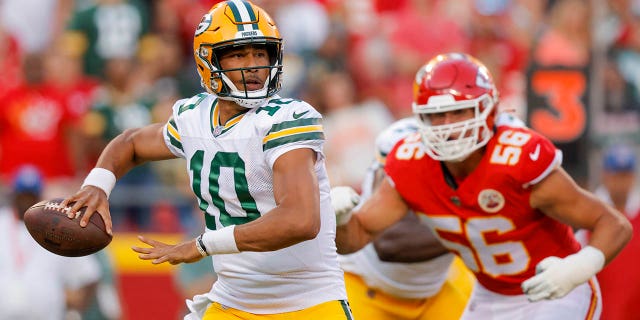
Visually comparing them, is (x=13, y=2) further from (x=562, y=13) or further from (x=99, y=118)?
(x=562, y=13)

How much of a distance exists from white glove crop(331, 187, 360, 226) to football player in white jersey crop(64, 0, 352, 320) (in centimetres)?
54

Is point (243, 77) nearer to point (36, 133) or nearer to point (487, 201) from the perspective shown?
point (487, 201)

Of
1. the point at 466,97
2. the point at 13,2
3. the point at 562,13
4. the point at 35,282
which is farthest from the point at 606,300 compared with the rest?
the point at 13,2

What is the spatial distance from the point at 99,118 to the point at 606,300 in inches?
166

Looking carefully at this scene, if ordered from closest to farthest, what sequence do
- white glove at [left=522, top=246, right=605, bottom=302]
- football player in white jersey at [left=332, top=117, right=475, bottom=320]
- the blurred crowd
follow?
white glove at [left=522, top=246, right=605, bottom=302] < football player in white jersey at [left=332, top=117, right=475, bottom=320] < the blurred crowd

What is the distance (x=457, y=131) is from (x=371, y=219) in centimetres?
54

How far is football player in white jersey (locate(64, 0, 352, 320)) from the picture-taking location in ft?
15.3

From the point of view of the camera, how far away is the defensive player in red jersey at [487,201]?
17.2 ft

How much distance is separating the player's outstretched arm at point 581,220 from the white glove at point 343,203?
0.76 meters

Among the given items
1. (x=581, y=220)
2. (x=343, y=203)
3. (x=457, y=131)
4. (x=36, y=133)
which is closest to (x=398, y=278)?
(x=343, y=203)

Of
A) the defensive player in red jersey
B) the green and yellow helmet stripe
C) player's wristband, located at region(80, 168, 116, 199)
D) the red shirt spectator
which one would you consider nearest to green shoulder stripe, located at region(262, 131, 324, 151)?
the green and yellow helmet stripe

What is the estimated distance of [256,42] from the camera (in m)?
4.77

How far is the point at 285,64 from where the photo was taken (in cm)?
1044

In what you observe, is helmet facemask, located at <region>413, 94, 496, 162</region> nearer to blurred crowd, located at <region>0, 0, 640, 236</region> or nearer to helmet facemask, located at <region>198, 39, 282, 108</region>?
helmet facemask, located at <region>198, 39, 282, 108</region>
